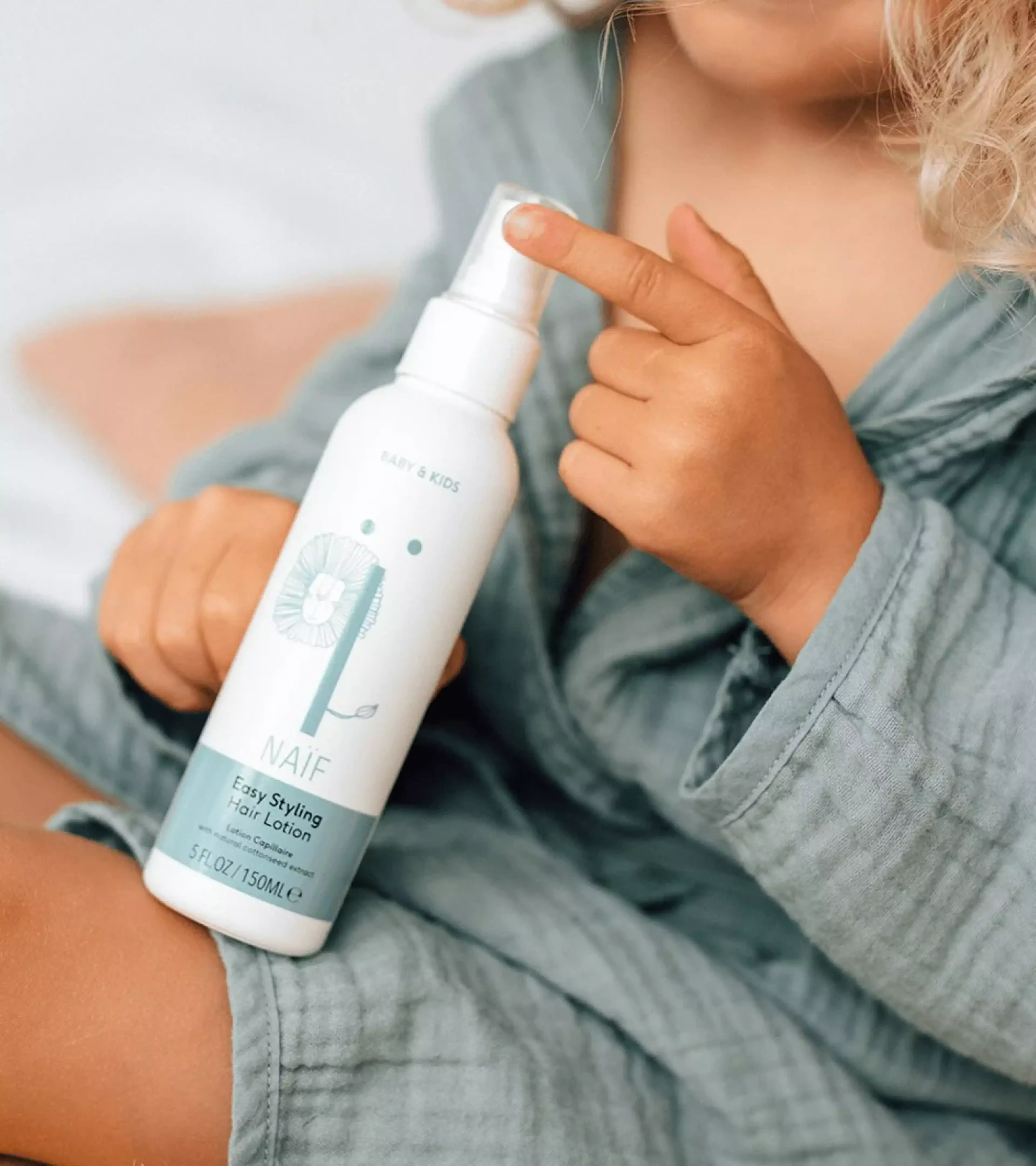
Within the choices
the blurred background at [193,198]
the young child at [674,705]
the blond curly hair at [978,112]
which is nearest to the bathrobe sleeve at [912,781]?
the young child at [674,705]

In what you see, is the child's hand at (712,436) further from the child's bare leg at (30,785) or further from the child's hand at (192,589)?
the child's bare leg at (30,785)

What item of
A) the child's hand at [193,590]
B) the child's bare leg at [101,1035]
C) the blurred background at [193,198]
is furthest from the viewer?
the blurred background at [193,198]

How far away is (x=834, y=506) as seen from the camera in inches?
17.0

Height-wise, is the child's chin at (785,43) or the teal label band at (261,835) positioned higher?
the child's chin at (785,43)

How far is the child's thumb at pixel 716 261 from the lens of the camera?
448 millimetres

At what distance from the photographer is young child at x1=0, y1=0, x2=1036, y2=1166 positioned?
39 centimetres

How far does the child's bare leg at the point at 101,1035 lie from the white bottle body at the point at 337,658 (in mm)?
22

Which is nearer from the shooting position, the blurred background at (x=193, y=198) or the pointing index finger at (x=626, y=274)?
the pointing index finger at (x=626, y=274)

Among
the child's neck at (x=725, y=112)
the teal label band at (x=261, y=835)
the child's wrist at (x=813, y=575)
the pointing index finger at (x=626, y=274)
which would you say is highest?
the child's neck at (x=725, y=112)

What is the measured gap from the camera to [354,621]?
38cm

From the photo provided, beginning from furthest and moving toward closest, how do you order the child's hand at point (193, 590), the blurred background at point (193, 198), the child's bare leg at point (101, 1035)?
the blurred background at point (193, 198) → the child's hand at point (193, 590) → the child's bare leg at point (101, 1035)

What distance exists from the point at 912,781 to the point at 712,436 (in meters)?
0.14

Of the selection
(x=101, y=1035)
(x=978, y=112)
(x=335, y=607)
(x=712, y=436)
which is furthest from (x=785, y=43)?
(x=101, y=1035)

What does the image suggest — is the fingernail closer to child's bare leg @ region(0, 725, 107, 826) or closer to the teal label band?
the teal label band
